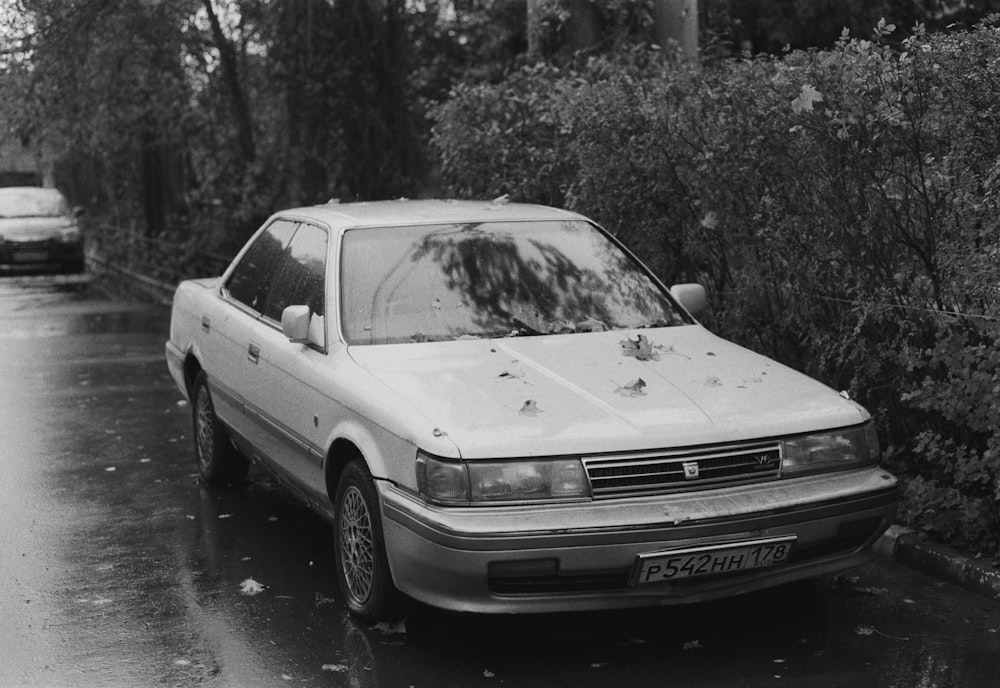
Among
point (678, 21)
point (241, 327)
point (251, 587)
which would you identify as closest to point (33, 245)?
point (678, 21)

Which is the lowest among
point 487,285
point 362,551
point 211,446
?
point 211,446

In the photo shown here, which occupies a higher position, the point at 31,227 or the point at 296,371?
the point at 296,371

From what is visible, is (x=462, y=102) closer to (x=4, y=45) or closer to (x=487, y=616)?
(x=487, y=616)

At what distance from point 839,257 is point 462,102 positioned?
Answer: 16.7ft

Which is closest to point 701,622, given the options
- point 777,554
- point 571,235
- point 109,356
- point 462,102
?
point 777,554

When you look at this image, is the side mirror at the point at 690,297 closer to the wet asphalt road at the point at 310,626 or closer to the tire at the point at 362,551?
the wet asphalt road at the point at 310,626

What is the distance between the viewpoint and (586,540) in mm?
4750

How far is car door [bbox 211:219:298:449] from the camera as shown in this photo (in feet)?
23.2

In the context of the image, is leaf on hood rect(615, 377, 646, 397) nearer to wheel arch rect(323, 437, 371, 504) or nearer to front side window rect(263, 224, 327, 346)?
wheel arch rect(323, 437, 371, 504)

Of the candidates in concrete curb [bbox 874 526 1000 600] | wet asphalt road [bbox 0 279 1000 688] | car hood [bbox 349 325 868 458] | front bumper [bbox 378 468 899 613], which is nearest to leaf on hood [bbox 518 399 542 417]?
car hood [bbox 349 325 868 458]

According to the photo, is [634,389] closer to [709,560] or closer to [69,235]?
[709,560]

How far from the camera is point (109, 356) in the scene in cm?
1449

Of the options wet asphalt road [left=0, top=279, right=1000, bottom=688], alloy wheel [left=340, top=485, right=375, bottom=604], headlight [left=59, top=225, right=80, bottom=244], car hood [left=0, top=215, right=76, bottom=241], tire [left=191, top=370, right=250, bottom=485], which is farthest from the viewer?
headlight [left=59, top=225, right=80, bottom=244]

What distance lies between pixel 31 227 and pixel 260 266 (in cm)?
2137
